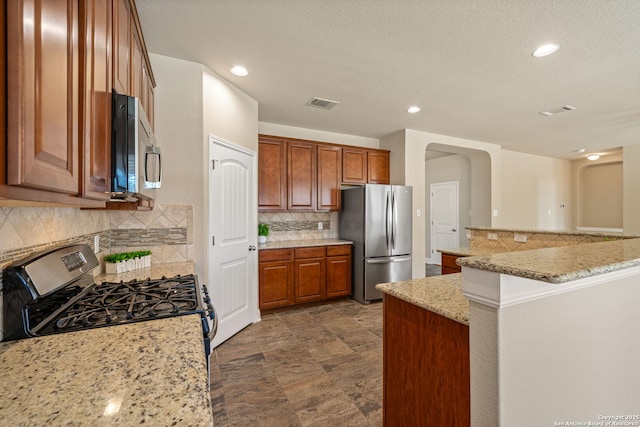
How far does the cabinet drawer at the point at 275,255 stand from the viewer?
3.53 meters

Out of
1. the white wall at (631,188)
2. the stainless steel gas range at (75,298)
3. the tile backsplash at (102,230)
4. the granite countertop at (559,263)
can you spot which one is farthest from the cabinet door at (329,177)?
the white wall at (631,188)

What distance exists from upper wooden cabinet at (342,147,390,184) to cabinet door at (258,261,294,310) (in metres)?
1.62

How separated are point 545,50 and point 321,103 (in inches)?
83.1

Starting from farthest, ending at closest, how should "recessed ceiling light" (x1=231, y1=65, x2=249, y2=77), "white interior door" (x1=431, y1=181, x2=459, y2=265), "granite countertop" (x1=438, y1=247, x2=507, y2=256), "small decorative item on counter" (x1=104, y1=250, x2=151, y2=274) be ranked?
"white interior door" (x1=431, y1=181, x2=459, y2=265) → "granite countertop" (x1=438, y1=247, x2=507, y2=256) → "recessed ceiling light" (x1=231, y1=65, x2=249, y2=77) → "small decorative item on counter" (x1=104, y1=250, x2=151, y2=274)

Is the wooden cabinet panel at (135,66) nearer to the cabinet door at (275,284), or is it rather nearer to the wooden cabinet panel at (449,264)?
the cabinet door at (275,284)

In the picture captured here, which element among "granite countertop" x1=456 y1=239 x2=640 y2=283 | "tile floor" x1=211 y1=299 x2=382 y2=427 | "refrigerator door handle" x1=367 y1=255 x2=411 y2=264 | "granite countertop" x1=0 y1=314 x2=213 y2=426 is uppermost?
"granite countertop" x1=456 y1=239 x2=640 y2=283

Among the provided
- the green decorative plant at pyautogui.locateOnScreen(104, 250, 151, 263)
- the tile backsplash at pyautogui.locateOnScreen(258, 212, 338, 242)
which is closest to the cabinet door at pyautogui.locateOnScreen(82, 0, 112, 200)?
the green decorative plant at pyautogui.locateOnScreen(104, 250, 151, 263)

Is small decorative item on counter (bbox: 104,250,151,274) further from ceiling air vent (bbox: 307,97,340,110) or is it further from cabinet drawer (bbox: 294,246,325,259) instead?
ceiling air vent (bbox: 307,97,340,110)

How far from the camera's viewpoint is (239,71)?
263 centimetres

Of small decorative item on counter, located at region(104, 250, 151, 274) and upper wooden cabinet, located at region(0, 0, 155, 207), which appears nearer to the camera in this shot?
Answer: upper wooden cabinet, located at region(0, 0, 155, 207)

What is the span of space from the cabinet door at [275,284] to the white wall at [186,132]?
44.2 inches

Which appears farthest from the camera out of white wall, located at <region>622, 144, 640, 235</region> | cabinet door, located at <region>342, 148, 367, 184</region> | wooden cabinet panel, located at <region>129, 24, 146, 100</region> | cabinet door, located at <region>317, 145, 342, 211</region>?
white wall, located at <region>622, 144, 640, 235</region>

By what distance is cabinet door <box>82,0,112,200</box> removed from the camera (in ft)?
2.75

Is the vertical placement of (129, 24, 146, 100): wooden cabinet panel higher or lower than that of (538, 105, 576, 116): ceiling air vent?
lower
